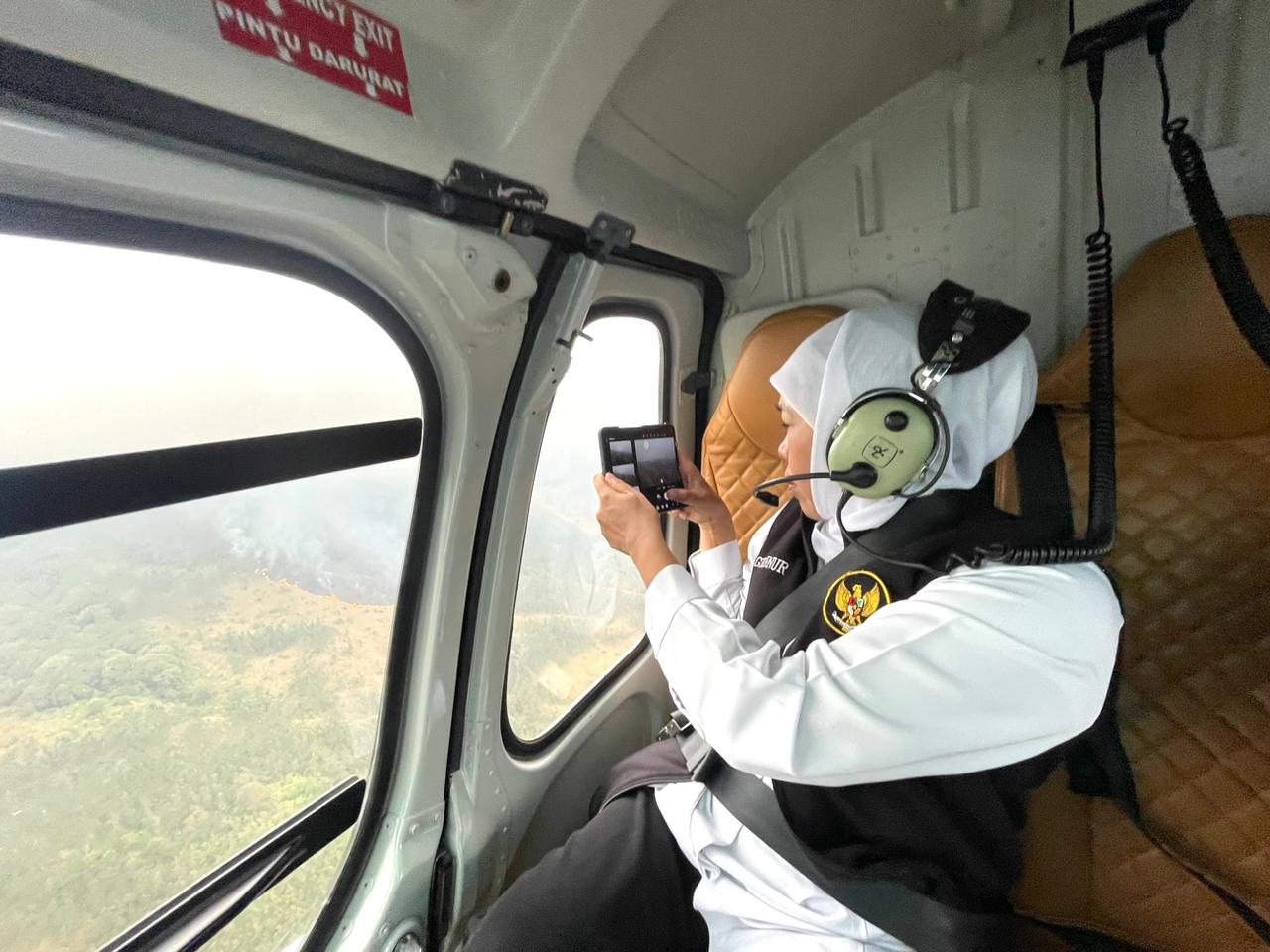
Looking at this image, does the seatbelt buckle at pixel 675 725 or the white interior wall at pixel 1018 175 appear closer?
the white interior wall at pixel 1018 175

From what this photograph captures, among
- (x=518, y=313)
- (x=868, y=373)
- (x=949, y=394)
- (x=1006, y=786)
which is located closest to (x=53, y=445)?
(x=518, y=313)

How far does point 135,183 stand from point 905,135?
1.99 metres

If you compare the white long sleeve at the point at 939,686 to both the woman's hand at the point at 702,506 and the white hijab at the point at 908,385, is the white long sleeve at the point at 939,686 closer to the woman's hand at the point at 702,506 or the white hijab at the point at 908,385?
the white hijab at the point at 908,385

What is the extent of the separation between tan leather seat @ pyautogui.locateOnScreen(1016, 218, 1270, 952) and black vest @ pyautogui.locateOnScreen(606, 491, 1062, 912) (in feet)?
0.97

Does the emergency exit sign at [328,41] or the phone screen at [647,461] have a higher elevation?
the emergency exit sign at [328,41]

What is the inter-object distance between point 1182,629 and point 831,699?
3.29ft

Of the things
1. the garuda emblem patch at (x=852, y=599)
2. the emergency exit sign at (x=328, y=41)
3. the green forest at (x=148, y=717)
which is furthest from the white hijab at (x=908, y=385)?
the green forest at (x=148, y=717)

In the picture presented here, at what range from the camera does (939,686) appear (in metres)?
0.92

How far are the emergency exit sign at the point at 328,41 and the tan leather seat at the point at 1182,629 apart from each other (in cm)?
161

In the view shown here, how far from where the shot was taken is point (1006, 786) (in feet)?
3.84

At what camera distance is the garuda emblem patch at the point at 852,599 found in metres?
1.19

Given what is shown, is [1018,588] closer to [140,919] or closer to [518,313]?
[518,313]

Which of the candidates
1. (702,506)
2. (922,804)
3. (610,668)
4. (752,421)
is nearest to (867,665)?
(922,804)

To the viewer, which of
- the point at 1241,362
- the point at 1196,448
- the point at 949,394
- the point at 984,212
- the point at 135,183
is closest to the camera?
the point at 135,183
